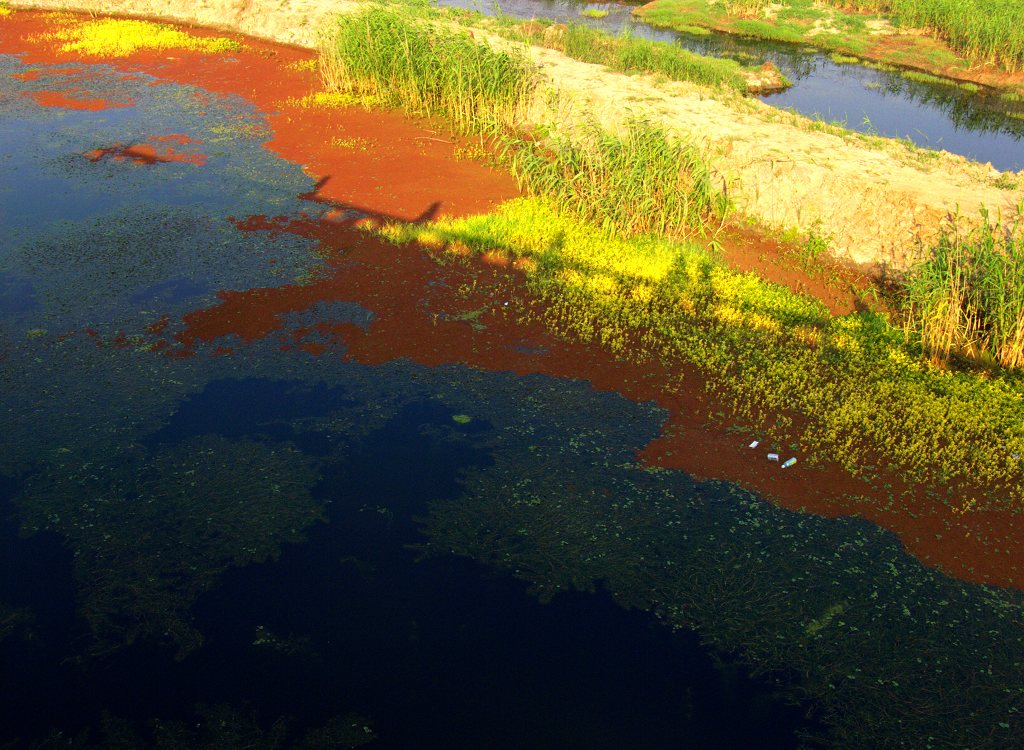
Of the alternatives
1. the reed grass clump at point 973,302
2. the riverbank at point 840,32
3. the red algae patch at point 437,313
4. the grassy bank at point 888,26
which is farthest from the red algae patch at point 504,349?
the grassy bank at point 888,26

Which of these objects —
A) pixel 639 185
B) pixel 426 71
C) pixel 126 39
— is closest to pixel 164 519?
pixel 639 185

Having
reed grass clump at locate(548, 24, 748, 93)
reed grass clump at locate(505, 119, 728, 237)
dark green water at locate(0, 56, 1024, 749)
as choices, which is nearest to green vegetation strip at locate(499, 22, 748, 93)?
reed grass clump at locate(548, 24, 748, 93)

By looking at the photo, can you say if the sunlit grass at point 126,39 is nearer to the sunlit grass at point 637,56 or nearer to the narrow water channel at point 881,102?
the sunlit grass at point 637,56

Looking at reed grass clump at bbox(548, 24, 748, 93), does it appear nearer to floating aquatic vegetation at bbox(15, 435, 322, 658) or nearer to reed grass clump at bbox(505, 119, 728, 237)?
reed grass clump at bbox(505, 119, 728, 237)

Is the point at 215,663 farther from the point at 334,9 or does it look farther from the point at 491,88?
the point at 334,9

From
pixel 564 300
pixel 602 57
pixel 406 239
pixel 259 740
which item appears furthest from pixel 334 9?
pixel 259 740
